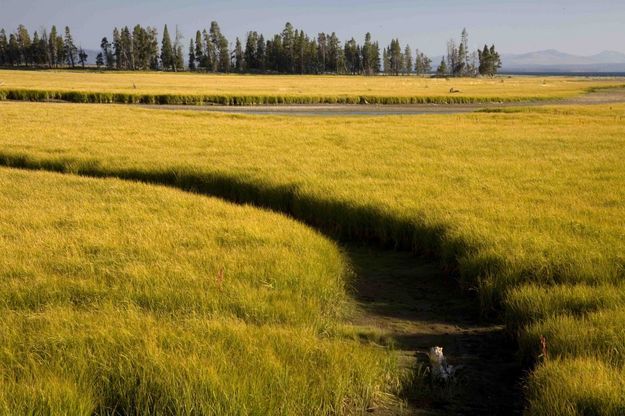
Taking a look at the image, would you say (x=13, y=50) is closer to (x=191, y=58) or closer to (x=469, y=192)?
(x=191, y=58)

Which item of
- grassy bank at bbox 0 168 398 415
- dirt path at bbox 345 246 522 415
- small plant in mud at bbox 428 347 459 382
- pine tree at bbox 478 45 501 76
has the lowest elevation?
dirt path at bbox 345 246 522 415

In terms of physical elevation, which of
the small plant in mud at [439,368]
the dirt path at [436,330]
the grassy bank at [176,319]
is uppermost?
the grassy bank at [176,319]

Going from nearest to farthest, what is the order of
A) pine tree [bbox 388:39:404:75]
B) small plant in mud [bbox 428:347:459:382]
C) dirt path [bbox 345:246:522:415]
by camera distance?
dirt path [bbox 345:246:522:415] < small plant in mud [bbox 428:347:459:382] < pine tree [bbox 388:39:404:75]

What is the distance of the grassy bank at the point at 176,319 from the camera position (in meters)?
4.82

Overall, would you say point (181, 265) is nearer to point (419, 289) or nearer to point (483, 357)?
point (419, 289)

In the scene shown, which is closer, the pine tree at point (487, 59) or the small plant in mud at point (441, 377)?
the small plant in mud at point (441, 377)

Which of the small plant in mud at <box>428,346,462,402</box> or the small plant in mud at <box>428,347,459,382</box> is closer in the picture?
the small plant in mud at <box>428,346,462,402</box>

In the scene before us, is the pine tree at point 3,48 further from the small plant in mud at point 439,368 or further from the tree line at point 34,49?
the small plant in mud at point 439,368

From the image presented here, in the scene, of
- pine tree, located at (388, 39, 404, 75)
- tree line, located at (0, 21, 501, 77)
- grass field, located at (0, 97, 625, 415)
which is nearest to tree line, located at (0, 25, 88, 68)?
tree line, located at (0, 21, 501, 77)

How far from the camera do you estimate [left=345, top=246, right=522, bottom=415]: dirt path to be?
557 centimetres

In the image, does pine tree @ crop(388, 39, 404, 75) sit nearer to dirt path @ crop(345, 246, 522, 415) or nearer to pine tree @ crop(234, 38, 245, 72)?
pine tree @ crop(234, 38, 245, 72)

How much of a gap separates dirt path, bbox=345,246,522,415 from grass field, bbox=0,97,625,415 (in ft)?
1.08

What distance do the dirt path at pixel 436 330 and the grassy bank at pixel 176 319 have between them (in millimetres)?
440

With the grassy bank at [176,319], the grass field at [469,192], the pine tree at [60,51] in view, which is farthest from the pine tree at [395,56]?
the grassy bank at [176,319]
